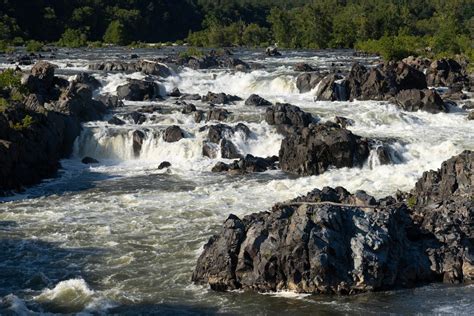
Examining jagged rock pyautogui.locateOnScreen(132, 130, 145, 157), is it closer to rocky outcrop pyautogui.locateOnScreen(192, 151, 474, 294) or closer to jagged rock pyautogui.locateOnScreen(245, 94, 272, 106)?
jagged rock pyautogui.locateOnScreen(245, 94, 272, 106)

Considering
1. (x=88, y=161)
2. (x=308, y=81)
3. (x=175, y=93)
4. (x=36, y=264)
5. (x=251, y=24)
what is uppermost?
(x=251, y=24)

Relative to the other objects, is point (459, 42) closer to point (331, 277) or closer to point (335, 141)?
point (335, 141)

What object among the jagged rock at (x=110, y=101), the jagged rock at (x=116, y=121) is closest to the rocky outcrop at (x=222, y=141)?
the jagged rock at (x=116, y=121)

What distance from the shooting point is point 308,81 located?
145 ft

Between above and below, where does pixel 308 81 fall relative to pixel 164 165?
above

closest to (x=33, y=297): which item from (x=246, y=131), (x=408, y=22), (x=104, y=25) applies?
(x=246, y=131)

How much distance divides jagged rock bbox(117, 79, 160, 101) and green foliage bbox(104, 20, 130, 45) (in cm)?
5392

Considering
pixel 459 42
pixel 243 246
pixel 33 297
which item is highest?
pixel 459 42

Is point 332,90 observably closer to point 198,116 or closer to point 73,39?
point 198,116

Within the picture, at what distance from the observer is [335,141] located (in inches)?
1110

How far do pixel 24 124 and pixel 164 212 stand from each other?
918cm

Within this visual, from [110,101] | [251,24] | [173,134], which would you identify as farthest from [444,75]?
[251,24]

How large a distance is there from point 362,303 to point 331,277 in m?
0.88

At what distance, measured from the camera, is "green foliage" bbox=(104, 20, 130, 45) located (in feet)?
312
